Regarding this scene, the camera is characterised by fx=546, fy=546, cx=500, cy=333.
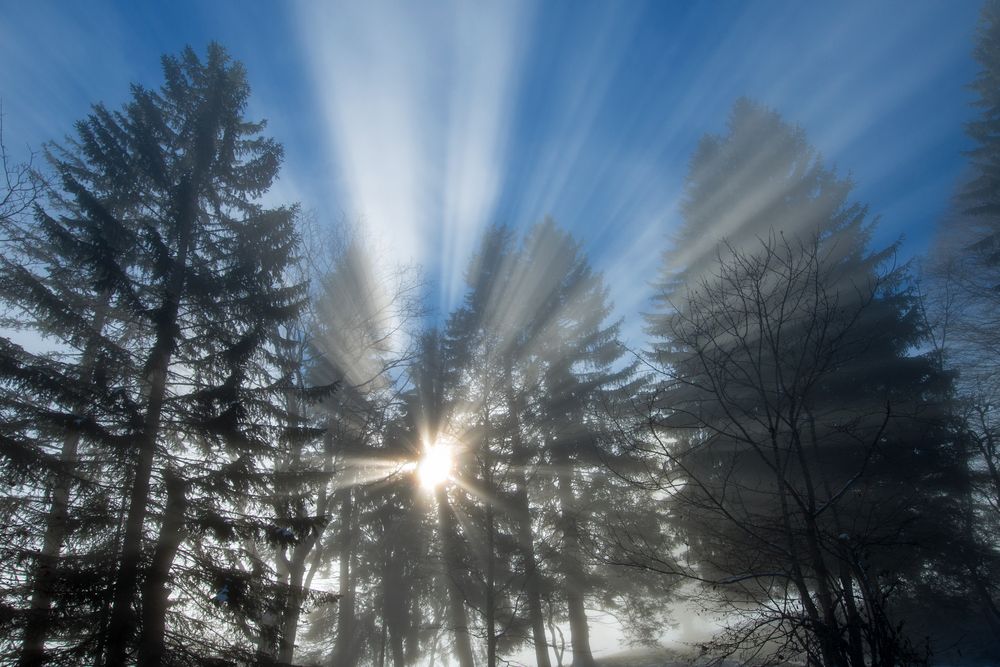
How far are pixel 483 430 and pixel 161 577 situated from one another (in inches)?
257

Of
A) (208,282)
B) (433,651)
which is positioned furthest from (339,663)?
(208,282)

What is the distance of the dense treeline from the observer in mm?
5738

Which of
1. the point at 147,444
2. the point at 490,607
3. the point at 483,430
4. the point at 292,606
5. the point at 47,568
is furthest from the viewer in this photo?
the point at 483,430

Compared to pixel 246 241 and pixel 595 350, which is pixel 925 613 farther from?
pixel 246 241

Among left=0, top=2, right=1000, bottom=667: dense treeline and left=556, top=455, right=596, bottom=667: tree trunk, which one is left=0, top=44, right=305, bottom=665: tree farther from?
left=556, top=455, right=596, bottom=667: tree trunk

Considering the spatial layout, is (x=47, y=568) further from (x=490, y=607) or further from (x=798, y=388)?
(x=798, y=388)

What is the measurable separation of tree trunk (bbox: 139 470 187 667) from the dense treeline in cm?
4

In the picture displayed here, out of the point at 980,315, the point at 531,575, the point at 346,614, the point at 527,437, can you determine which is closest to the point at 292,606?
the point at 531,575

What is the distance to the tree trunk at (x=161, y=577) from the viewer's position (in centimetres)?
717

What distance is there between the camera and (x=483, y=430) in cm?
1234

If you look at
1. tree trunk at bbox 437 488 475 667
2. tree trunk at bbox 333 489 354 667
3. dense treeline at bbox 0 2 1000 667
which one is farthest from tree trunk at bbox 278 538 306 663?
tree trunk at bbox 333 489 354 667

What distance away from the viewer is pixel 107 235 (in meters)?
9.02

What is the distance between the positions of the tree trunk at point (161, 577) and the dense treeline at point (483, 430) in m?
0.04

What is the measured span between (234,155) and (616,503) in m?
13.0
